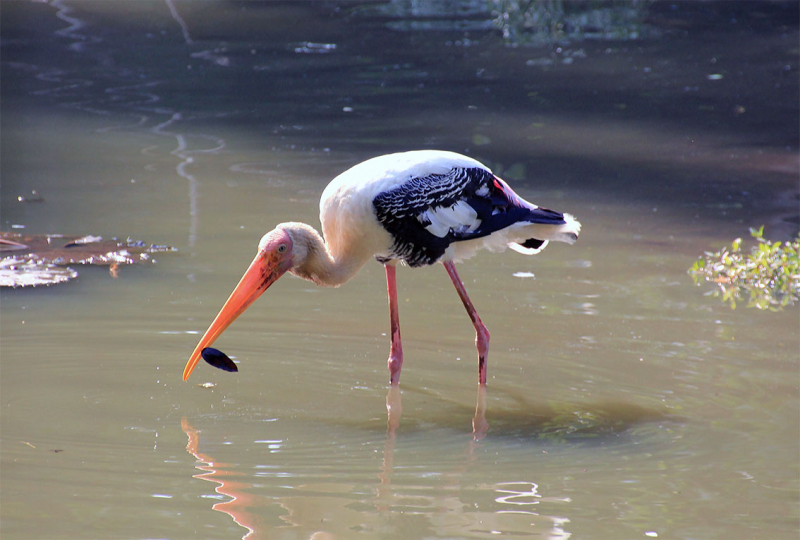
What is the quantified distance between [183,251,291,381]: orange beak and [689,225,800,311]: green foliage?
120 inches

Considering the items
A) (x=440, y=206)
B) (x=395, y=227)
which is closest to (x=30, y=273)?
(x=395, y=227)

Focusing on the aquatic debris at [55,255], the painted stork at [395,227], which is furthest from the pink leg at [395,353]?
the aquatic debris at [55,255]

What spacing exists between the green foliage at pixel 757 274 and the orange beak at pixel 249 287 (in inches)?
120

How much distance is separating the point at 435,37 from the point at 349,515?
13.6 metres

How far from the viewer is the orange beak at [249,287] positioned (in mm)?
4742

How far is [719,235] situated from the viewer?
26.7 ft

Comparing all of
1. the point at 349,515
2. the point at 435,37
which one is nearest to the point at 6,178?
the point at 349,515

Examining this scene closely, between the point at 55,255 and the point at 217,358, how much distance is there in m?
2.87

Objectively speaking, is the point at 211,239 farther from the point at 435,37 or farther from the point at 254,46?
the point at 435,37

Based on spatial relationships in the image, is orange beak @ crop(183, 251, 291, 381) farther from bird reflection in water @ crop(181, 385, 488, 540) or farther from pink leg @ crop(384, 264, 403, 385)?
pink leg @ crop(384, 264, 403, 385)

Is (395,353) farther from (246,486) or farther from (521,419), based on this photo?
(246,486)

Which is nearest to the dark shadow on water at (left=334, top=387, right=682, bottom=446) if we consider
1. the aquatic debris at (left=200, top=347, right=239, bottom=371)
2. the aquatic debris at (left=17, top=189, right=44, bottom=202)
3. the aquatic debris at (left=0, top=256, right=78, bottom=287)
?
the aquatic debris at (left=200, top=347, right=239, bottom=371)

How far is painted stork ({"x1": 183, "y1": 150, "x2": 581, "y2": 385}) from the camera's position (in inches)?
191

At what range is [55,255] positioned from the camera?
6988 millimetres
